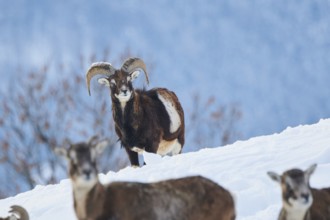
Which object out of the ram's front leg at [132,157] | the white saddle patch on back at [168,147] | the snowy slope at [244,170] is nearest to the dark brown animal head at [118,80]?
the ram's front leg at [132,157]

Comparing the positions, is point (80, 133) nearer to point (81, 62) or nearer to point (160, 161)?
point (81, 62)

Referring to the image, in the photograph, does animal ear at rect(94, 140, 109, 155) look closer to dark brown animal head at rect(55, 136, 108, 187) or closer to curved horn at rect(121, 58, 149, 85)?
dark brown animal head at rect(55, 136, 108, 187)

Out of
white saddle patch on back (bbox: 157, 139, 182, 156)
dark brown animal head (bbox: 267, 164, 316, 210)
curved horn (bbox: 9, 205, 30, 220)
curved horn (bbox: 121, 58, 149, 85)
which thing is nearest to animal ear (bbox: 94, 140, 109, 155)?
dark brown animal head (bbox: 267, 164, 316, 210)

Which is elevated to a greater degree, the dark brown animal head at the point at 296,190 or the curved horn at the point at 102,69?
the curved horn at the point at 102,69

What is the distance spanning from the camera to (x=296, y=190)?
754 centimetres

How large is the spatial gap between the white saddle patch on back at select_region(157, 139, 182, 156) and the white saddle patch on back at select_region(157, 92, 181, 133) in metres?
0.40

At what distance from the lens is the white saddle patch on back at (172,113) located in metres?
18.9

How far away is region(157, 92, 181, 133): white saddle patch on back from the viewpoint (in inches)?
743

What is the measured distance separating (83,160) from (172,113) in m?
11.9

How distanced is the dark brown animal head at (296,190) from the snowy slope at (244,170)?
191 centimetres

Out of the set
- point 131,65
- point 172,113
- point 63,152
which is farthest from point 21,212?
point 172,113

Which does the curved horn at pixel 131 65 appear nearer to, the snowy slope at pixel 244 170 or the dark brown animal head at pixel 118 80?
the dark brown animal head at pixel 118 80

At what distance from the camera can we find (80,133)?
31.0m

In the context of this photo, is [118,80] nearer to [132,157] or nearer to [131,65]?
[131,65]
